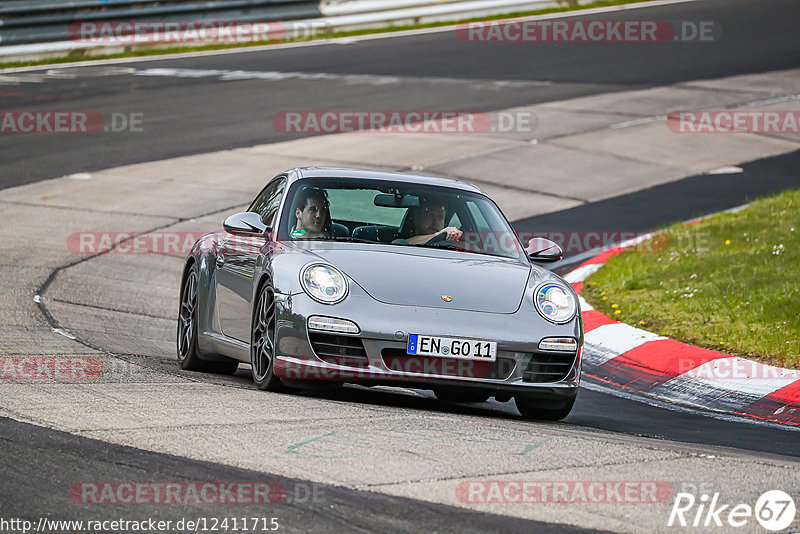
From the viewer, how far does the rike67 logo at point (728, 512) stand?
15.5ft

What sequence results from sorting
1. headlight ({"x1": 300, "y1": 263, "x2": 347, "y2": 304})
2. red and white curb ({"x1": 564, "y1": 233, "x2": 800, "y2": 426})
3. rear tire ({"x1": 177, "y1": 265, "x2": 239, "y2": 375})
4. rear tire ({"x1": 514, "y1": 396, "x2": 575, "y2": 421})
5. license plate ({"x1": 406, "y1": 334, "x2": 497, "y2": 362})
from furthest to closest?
rear tire ({"x1": 177, "y1": 265, "x2": 239, "y2": 375}) < red and white curb ({"x1": 564, "y1": 233, "x2": 800, "y2": 426}) < rear tire ({"x1": 514, "y1": 396, "x2": 575, "y2": 421}) < headlight ({"x1": 300, "y1": 263, "x2": 347, "y2": 304}) < license plate ({"x1": 406, "y1": 334, "x2": 497, "y2": 362})

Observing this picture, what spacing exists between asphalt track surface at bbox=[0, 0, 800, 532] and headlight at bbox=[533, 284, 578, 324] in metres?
0.65

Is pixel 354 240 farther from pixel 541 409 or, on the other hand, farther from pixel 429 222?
→ pixel 541 409

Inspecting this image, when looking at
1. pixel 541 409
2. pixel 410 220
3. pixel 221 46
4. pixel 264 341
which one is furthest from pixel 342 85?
pixel 541 409

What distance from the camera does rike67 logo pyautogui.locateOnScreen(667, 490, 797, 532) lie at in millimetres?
4719

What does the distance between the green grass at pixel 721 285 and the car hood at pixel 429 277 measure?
2.50 meters

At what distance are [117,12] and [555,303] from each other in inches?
839

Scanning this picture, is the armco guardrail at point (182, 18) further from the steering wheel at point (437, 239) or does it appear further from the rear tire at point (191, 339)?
the steering wheel at point (437, 239)

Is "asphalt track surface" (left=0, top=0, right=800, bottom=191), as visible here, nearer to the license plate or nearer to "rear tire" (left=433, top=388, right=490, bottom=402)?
"rear tire" (left=433, top=388, right=490, bottom=402)

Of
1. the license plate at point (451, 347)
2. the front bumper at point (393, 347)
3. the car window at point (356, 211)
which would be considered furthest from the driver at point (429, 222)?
the license plate at point (451, 347)

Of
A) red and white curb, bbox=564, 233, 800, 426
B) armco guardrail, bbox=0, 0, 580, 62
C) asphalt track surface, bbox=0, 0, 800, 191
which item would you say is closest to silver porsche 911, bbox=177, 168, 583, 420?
red and white curb, bbox=564, 233, 800, 426

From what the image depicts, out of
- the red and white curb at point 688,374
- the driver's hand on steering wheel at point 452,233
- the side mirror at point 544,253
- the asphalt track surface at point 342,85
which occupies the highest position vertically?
the asphalt track surface at point 342,85

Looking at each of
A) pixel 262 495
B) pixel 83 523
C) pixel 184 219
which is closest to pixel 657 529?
pixel 262 495

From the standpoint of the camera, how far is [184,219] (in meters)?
14.8
